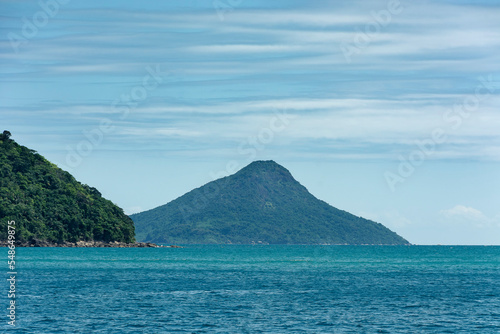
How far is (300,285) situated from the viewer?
97.3 metres

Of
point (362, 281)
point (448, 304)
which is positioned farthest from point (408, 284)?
point (448, 304)

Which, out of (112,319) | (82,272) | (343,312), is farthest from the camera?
(82,272)

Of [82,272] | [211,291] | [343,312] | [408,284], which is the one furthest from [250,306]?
[82,272]

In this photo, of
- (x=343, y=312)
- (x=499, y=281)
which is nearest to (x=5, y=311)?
(x=343, y=312)

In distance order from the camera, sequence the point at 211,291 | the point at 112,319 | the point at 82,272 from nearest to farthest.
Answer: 1. the point at 112,319
2. the point at 211,291
3. the point at 82,272

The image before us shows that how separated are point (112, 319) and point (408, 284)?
57.0 metres

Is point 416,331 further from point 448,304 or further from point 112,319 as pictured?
point 112,319

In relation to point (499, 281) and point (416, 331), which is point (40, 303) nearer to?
point (416, 331)

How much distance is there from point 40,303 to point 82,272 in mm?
52488

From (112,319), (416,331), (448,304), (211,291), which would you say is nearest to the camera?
(416,331)

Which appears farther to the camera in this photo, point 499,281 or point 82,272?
point 82,272

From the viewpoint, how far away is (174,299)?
75.3 metres

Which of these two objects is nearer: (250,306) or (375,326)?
(375,326)

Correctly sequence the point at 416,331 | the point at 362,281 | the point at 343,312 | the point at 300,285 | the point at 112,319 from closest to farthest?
1. the point at 416,331
2. the point at 112,319
3. the point at 343,312
4. the point at 300,285
5. the point at 362,281
